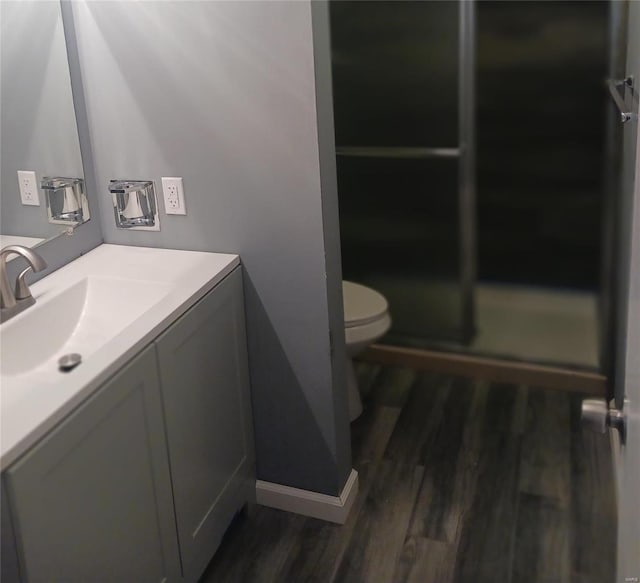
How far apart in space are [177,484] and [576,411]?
167cm

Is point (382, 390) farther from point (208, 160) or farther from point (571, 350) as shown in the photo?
point (208, 160)

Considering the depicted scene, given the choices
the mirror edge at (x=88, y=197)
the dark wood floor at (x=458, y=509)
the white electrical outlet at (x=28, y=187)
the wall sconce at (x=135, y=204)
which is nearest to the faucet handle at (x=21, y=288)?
the mirror edge at (x=88, y=197)

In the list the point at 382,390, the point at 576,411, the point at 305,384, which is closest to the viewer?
the point at 305,384

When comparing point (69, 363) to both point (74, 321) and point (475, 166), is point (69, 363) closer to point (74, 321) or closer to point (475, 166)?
point (74, 321)

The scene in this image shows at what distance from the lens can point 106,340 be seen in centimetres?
203

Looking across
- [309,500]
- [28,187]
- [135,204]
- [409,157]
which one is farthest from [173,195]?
[409,157]

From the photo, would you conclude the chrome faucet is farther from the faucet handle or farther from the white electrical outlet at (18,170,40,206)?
the white electrical outlet at (18,170,40,206)

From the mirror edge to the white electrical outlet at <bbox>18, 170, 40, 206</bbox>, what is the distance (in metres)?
0.12

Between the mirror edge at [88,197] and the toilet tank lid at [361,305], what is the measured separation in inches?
34.9

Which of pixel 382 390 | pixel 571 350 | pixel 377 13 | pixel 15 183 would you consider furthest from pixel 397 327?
pixel 15 183

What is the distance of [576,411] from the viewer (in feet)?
9.83

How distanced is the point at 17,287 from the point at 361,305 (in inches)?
52.2

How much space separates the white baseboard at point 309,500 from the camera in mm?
2434

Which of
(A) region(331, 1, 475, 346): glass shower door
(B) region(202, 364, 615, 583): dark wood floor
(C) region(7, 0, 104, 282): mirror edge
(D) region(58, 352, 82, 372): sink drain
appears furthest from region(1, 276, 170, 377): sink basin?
(A) region(331, 1, 475, 346): glass shower door
